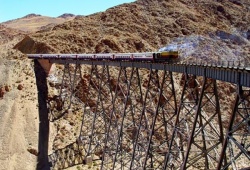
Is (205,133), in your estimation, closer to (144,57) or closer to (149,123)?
(144,57)

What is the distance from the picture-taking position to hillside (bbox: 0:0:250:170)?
35.7m

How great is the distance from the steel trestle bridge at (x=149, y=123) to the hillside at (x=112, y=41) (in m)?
2.63

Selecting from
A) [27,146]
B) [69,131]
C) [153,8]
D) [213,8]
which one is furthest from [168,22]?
[27,146]

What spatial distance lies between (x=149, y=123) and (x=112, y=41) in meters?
15.5

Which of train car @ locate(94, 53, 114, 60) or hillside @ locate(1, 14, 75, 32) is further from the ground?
hillside @ locate(1, 14, 75, 32)

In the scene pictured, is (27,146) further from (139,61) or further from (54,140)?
(139,61)

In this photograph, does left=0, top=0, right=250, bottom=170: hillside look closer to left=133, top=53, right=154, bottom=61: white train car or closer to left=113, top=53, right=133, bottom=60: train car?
left=113, top=53, right=133, bottom=60: train car

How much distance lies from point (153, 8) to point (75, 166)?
37773 millimetres

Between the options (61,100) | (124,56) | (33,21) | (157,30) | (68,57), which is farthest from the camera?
(33,21)

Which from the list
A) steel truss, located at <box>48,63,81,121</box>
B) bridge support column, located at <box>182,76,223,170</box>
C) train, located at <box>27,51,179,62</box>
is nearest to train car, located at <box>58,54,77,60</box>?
train, located at <box>27,51,179,62</box>

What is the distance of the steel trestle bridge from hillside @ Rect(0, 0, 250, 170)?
263 centimetres

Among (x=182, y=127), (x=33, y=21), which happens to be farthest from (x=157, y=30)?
(x=33, y=21)

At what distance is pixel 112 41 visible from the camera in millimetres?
51219

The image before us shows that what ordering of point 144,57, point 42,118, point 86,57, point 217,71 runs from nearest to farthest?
point 217,71, point 144,57, point 86,57, point 42,118
